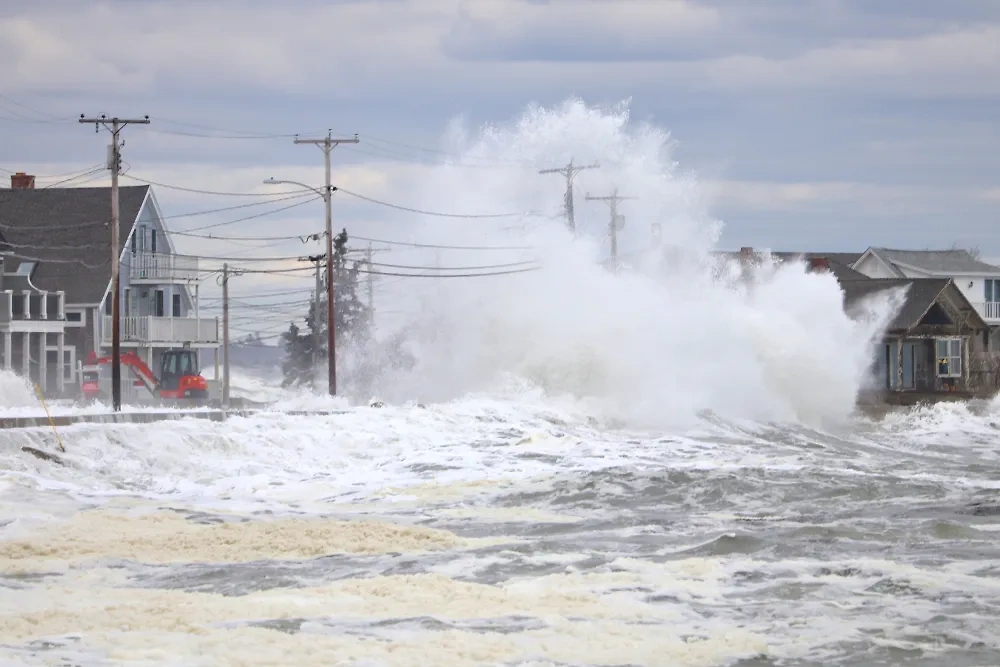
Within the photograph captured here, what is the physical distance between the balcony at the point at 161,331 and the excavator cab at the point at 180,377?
0.77 m

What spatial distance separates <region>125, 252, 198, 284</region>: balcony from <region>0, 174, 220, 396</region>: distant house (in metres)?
0.04

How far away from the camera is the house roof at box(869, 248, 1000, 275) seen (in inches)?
2744

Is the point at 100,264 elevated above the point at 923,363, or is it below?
above

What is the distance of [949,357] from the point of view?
5856 cm

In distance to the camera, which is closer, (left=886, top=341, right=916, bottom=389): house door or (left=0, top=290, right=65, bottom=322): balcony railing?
(left=0, top=290, right=65, bottom=322): balcony railing

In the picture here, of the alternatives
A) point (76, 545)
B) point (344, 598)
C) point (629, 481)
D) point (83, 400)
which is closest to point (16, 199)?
point (83, 400)

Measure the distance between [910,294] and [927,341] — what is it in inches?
123

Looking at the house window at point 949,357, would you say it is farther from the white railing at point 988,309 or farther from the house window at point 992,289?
the house window at point 992,289

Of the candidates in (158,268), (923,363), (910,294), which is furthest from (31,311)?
(923,363)

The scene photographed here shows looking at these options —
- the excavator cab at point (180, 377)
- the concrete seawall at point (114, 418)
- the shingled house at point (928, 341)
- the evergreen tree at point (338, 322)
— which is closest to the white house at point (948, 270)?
the shingled house at point (928, 341)

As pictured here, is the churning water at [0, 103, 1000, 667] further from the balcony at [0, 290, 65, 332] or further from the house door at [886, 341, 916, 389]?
the house door at [886, 341, 916, 389]

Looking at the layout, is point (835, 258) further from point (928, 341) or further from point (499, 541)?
point (499, 541)

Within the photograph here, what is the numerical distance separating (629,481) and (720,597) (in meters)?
9.91

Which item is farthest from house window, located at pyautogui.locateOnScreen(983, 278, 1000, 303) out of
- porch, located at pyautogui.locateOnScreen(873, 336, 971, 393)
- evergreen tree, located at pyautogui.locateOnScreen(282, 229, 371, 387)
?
evergreen tree, located at pyautogui.locateOnScreen(282, 229, 371, 387)
